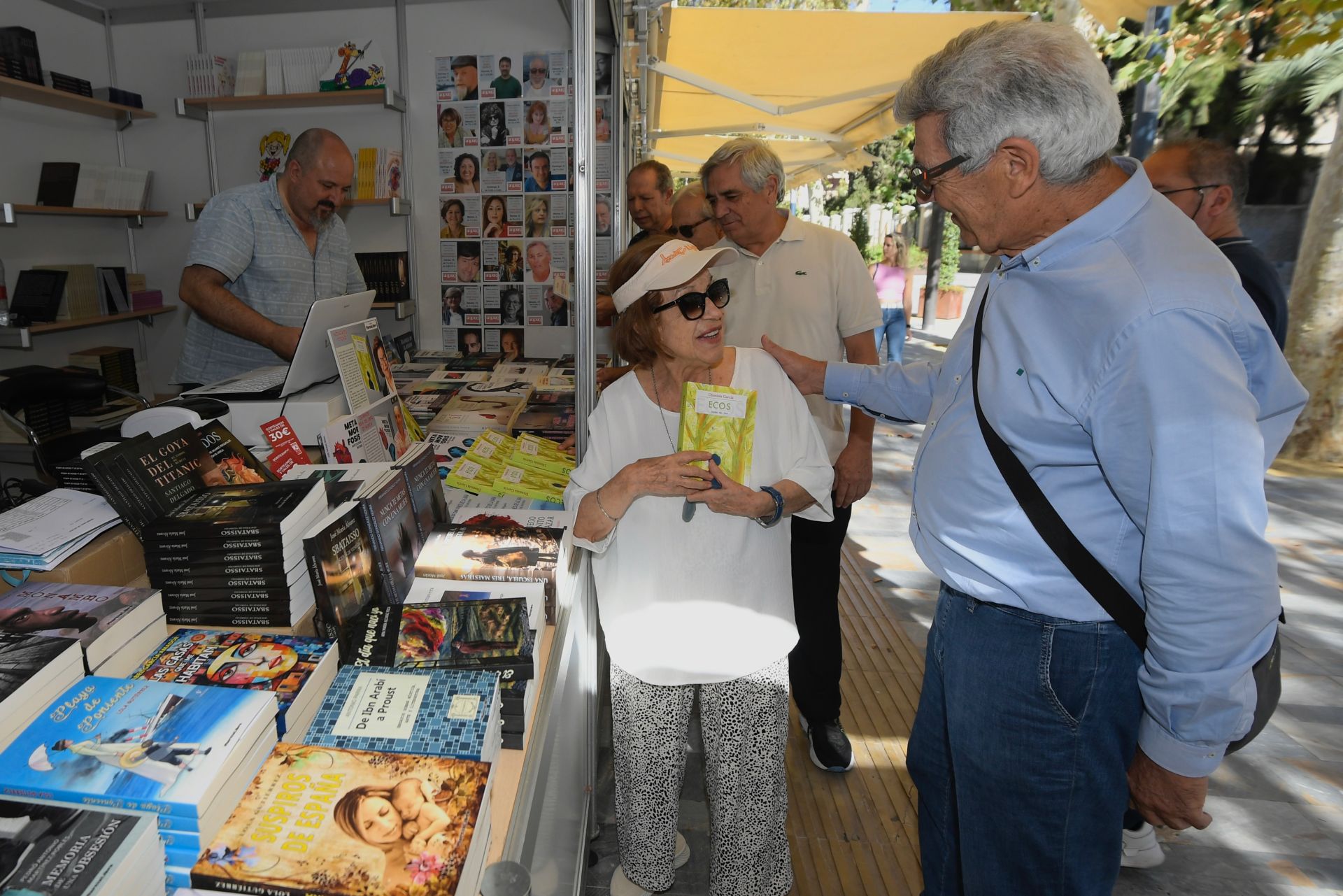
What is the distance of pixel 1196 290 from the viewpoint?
3.43ft

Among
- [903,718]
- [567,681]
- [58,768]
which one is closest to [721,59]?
[903,718]

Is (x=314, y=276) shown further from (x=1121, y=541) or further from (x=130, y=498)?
(x=1121, y=541)

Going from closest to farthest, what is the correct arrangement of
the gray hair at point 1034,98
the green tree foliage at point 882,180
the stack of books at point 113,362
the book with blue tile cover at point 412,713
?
1. the book with blue tile cover at point 412,713
2. the gray hair at point 1034,98
3. the stack of books at point 113,362
4. the green tree foliage at point 882,180

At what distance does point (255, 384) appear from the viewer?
190 centimetres

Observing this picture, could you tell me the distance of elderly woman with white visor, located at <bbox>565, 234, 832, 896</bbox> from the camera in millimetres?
1718

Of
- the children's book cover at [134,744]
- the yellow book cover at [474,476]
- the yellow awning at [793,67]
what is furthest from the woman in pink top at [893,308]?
the children's book cover at [134,744]

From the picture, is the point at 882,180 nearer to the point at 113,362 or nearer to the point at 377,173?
the point at 377,173

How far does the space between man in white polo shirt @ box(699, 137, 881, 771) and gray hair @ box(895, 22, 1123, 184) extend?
49.6 inches

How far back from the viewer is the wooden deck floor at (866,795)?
2.17 m

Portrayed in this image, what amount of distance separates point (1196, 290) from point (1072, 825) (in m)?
0.93

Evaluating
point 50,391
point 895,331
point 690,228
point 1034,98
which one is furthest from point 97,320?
point 895,331

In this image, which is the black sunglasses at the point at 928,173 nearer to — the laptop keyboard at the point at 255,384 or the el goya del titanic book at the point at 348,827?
the el goya del titanic book at the point at 348,827

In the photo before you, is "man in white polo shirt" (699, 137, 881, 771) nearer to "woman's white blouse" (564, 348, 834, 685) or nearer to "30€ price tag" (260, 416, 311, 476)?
"woman's white blouse" (564, 348, 834, 685)

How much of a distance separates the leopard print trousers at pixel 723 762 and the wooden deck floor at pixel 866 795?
1.20 feet
